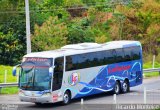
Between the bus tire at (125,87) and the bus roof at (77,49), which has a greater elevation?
the bus roof at (77,49)

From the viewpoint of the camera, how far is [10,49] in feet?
181

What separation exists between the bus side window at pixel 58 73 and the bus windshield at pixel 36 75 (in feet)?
1.19

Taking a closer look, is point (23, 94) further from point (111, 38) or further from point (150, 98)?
point (111, 38)

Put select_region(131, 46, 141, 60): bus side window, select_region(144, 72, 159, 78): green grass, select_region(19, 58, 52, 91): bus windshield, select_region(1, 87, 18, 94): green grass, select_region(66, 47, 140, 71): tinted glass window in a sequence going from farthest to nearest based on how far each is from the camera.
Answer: select_region(144, 72, 159, 78): green grass
select_region(1, 87, 18, 94): green grass
select_region(131, 46, 141, 60): bus side window
select_region(66, 47, 140, 71): tinted glass window
select_region(19, 58, 52, 91): bus windshield

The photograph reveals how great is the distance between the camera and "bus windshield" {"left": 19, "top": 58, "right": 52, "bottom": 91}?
25.1 m

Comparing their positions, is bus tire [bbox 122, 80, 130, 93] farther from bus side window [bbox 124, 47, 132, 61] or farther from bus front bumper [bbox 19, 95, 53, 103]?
bus front bumper [bbox 19, 95, 53, 103]

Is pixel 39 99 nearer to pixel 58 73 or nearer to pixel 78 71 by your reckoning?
pixel 58 73

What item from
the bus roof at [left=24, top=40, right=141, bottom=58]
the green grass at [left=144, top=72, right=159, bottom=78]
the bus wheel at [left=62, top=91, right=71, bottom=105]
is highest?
the bus roof at [left=24, top=40, right=141, bottom=58]

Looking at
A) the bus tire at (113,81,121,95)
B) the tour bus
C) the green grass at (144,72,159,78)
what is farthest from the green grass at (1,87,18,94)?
the green grass at (144,72,159,78)

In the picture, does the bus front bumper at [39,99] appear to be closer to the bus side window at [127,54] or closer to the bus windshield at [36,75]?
the bus windshield at [36,75]

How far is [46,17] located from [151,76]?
78.5 ft

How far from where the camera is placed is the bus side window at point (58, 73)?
2538 centimetres

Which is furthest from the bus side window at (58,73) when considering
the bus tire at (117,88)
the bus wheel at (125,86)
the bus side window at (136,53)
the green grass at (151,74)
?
the green grass at (151,74)

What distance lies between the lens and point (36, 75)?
25250 mm
